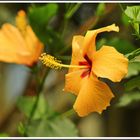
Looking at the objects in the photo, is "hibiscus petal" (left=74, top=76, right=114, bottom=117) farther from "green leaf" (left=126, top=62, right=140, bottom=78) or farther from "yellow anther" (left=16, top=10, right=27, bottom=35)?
"yellow anther" (left=16, top=10, right=27, bottom=35)

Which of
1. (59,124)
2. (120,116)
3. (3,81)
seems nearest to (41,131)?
(59,124)

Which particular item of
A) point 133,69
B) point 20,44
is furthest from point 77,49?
point 20,44

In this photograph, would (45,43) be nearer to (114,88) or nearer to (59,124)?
(59,124)

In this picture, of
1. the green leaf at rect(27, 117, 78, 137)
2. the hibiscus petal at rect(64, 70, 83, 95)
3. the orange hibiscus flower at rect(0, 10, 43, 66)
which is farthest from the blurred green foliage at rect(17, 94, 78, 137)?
the hibiscus petal at rect(64, 70, 83, 95)

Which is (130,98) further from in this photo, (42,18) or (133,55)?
(133,55)

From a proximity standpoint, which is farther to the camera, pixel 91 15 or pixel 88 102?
pixel 91 15

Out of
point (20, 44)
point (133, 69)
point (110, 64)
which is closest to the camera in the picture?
point (110, 64)
